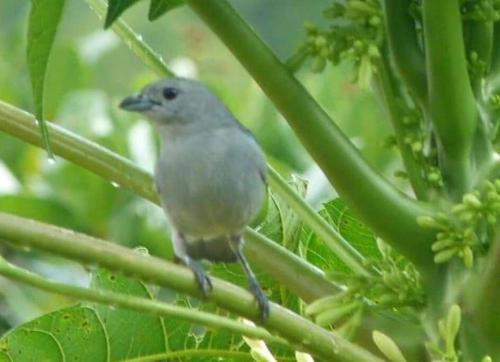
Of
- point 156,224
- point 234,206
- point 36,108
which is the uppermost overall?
point 36,108

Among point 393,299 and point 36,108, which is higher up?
point 36,108

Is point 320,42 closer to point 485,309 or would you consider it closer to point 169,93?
point 485,309

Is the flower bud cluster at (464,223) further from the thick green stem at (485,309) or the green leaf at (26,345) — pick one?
the green leaf at (26,345)

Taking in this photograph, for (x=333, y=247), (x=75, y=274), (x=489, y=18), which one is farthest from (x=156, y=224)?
(x=489, y=18)

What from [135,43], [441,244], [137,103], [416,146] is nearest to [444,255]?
[441,244]

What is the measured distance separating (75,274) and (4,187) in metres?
0.23

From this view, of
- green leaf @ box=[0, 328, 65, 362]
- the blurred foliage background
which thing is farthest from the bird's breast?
the blurred foliage background

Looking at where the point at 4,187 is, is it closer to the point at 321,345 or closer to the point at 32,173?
the point at 32,173

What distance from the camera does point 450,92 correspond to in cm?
135

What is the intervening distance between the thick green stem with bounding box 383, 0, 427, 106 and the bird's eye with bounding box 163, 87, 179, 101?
1.93 ft

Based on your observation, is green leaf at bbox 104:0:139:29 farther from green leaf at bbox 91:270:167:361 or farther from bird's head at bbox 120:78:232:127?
bird's head at bbox 120:78:232:127

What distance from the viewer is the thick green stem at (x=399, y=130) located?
142 cm

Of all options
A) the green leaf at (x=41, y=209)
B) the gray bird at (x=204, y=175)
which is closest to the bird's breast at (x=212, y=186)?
the gray bird at (x=204, y=175)

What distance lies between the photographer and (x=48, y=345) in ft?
5.15
